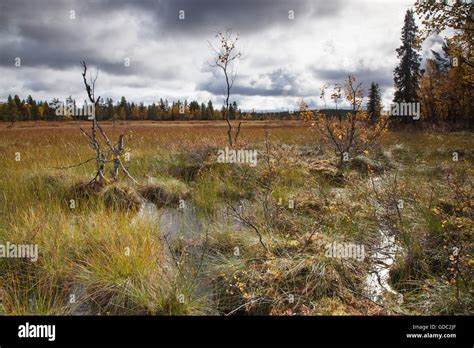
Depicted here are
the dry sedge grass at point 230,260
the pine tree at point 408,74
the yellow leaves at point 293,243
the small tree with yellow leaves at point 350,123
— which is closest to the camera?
the dry sedge grass at point 230,260

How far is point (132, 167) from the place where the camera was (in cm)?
830

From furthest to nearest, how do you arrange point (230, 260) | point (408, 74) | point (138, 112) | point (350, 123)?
point (138, 112), point (408, 74), point (350, 123), point (230, 260)

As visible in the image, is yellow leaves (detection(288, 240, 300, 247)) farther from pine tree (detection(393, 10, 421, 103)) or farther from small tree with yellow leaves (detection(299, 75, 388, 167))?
pine tree (detection(393, 10, 421, 103))

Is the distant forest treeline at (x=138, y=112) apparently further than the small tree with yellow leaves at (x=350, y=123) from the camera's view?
Yes

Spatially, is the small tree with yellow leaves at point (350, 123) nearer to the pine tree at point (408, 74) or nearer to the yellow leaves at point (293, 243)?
the yellow leaves at point (293, 243)

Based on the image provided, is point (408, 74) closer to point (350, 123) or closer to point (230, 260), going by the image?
point (350, 123)

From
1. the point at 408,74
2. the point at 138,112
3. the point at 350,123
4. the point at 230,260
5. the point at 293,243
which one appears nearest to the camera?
the point at 230,260

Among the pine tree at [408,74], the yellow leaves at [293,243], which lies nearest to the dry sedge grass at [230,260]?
the yellow leaves at [293,243]

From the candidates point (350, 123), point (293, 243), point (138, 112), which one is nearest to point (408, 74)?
point (350, 123)

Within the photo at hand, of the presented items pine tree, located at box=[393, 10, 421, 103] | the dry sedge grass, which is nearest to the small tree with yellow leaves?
the dry sedge grass

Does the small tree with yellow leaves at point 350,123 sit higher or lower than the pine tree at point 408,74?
lower

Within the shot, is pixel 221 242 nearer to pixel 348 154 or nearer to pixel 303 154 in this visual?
pixel 348 154
